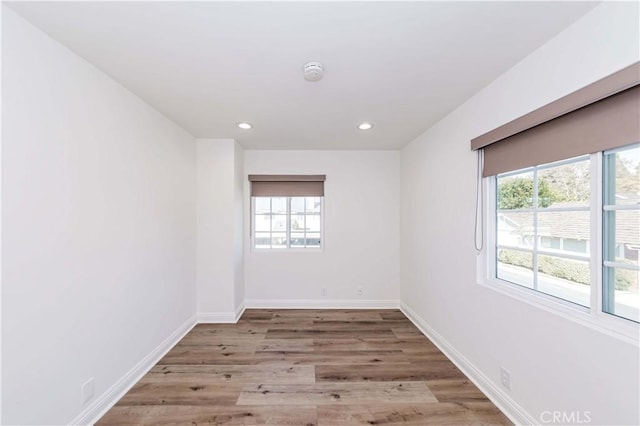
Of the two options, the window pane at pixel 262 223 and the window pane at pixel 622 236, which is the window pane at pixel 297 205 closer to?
the window pane at pixel 262 223

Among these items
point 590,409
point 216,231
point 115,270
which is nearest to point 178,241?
point 216,231

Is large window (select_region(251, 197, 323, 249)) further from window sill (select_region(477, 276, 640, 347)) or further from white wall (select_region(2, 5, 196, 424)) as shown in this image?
window sill (select_region(477, 276, 640, 347))

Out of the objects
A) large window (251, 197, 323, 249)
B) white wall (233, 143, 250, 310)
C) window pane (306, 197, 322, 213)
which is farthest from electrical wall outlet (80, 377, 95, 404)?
window pane (306, 197, 322, 213)

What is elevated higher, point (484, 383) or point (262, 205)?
point (262, 205)

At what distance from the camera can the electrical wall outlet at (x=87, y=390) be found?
1.74m

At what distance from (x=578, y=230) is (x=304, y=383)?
221 cm

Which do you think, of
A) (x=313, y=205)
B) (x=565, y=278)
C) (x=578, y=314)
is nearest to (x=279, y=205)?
(x=313, y=205)

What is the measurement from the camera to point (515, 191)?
2.01 m

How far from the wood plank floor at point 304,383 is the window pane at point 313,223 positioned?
1468 mm

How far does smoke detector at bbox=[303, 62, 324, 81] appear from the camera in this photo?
1.75 m

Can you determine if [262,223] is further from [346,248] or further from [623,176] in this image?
[623,176]

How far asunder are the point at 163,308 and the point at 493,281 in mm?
3078

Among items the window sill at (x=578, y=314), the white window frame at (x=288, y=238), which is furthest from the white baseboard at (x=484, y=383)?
the white window frame at (x=288, y=238)

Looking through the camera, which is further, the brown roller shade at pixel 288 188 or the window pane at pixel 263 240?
the window pane at pixel 263 240
